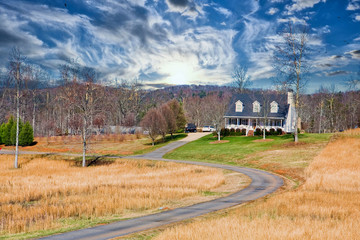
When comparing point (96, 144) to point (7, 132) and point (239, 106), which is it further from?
point (239, 106)

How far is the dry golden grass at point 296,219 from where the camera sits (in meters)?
9.38

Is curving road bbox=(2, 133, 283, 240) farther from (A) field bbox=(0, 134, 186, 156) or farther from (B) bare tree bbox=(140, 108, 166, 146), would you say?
(B) bare tree bbox=(140, 108, 166, 146)

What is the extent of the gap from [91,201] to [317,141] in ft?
112

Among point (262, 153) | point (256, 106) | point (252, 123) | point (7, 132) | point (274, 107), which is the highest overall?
point (256, 106)

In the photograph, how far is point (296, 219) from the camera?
37.7ft

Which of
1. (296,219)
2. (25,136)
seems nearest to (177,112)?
(25,136)

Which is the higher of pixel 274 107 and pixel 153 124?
pixel 274 107

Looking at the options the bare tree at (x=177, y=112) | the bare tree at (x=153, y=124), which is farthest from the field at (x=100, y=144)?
the bare tree at (x=177, y=112)

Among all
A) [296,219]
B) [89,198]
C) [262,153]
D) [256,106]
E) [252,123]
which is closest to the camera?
[296,219]

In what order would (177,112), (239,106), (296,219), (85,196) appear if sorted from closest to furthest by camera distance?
(296,219)
(85,196)
(239,106)
(177,112)

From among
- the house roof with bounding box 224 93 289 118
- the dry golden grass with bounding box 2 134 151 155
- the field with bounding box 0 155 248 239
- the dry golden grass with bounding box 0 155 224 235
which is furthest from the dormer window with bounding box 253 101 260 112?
the dry golden grass with bounding box 0 155 224 235

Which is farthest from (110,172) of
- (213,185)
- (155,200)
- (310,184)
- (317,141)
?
(317,141)

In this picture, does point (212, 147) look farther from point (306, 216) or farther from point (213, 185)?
point (306, 216)

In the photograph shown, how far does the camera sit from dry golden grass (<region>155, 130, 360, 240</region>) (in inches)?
369
